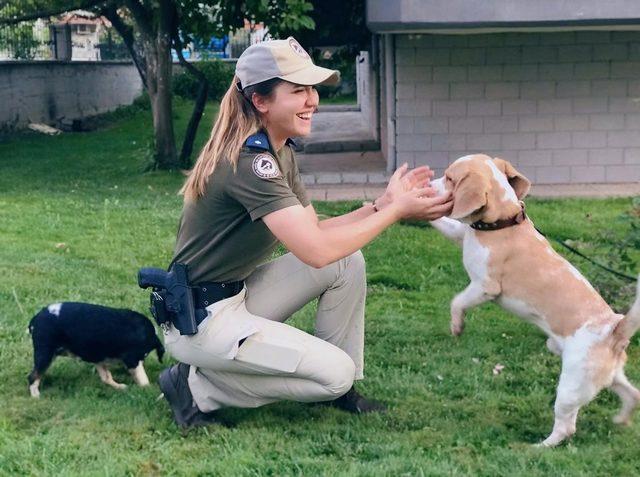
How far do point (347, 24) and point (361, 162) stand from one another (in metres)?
2.01

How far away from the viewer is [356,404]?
14.5 ft

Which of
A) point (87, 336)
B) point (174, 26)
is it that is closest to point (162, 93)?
point (174, 26)

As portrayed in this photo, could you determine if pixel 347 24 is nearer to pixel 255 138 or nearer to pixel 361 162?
pixel 361 162

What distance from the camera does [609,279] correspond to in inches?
233

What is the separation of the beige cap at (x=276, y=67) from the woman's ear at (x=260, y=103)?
2.3 inches

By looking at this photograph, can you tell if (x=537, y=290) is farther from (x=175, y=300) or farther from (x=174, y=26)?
(x=174, y=26)

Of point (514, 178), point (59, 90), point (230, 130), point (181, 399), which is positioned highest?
point (59, 90)

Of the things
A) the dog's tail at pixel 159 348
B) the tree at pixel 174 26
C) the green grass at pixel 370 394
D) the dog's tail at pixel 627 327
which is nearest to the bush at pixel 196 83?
the tree at pixel 174 26

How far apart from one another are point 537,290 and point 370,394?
41.2 inches

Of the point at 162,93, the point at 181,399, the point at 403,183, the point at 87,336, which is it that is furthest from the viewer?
the point at 162,93

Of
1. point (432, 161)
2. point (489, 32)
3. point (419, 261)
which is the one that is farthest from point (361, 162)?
point (419, 261)

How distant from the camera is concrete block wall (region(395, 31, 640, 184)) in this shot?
11531 mm

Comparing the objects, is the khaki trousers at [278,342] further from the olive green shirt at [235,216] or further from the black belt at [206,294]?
the olive green shirt at [235,216]

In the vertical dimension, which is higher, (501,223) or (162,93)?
(162,93)
